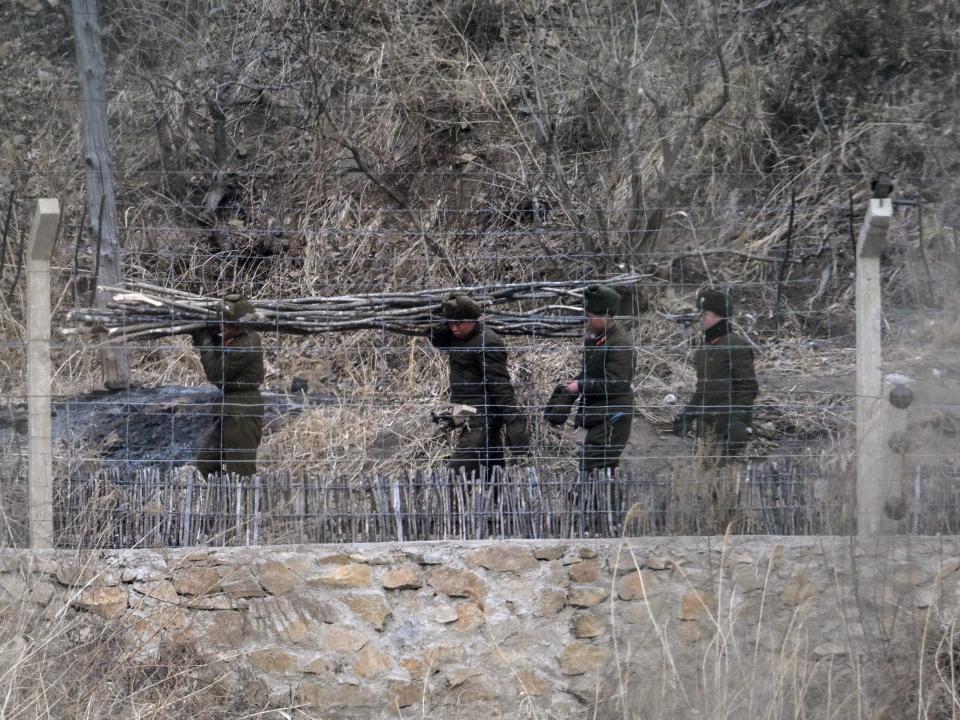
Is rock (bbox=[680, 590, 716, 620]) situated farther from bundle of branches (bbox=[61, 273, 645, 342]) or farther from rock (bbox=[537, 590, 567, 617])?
bundle of branches (bbox=[61, 273, 645, 342])

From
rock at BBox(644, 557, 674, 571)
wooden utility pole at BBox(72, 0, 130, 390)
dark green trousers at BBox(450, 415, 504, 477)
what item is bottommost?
rock at BBox(644, 557, 674, 571)

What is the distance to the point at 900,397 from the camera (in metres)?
4.85

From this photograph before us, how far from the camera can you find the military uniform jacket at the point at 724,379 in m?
5.34

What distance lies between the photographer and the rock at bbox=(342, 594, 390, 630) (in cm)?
482

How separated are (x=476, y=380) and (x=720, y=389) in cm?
138

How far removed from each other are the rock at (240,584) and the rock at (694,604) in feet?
6.08

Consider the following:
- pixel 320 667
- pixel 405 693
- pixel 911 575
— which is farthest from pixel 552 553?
pixel 911 575

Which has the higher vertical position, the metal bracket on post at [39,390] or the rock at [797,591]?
the metal bracket on post at [39,390]

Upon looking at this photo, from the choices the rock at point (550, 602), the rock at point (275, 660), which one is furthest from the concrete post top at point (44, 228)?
the rock at point (550, 602)

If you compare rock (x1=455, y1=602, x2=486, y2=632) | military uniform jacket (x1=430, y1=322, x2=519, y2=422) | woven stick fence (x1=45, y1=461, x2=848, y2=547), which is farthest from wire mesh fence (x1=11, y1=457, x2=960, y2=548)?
military uniform jacket (x1=430, y1=322, x2=519, y2=422)

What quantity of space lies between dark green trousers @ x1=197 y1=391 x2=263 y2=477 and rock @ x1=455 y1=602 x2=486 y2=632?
153cm

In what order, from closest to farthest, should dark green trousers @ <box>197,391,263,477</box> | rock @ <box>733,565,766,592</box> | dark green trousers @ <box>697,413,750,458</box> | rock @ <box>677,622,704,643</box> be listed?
rock @ <box>677,622,704,643</box>, rock @ <box>733,565,766,592</box>, dark green trousers @ <box>697,413,750,458</box>, dark green trousers @ <box>197,391,263,477</box>

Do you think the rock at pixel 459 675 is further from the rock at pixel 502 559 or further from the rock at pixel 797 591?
the rock at pixel 797 591

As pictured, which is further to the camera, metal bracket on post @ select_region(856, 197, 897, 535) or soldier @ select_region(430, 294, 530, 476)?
soldier @ select_region(430, 294, 530, 476)
